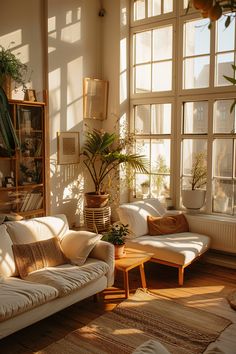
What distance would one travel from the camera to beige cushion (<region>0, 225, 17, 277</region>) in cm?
314

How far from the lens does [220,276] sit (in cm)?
→ 432

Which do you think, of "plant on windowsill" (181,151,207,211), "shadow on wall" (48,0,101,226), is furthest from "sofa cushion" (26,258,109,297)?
"plant on windowsill" (181,151,207,211)

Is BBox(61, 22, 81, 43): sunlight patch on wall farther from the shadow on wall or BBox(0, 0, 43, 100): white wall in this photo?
BBox(0, 0, 43, 100): white wall

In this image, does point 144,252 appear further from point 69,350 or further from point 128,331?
point 69,350

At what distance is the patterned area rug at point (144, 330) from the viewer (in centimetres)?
279

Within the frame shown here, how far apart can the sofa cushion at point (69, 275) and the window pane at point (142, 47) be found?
3249 mm

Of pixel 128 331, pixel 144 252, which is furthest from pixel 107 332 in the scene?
pixel 144 252

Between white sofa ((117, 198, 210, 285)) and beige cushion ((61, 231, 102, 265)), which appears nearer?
beige cushion ((61, 231, 102, 265))

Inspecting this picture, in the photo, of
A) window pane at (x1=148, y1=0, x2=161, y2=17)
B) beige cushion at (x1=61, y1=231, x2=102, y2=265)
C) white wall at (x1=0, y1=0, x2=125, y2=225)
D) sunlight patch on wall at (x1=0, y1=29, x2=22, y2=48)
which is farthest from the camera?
window pane at (x1=148, y1=0, x2=161, y2=17)

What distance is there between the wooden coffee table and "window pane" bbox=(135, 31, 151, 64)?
2.90m

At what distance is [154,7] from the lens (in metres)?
5.18

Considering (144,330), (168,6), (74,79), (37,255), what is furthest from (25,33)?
(144,330)

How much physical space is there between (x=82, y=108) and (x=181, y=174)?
1.71m

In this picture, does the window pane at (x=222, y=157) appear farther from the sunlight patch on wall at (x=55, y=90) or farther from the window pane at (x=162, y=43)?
the sunlight patch on wall at (x=55, y=90)
